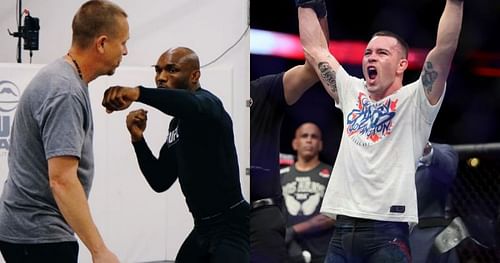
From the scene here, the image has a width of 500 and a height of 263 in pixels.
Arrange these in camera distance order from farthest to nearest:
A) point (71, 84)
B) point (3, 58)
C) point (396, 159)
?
point (3, 58) → point (396, 159) → point (71, 84)

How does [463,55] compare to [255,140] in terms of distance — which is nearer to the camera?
[463,55]

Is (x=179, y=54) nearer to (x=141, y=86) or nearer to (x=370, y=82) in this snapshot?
(x=141, y=86)

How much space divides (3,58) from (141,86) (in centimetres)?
117

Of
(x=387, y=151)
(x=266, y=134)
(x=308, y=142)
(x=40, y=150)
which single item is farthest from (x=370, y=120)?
(x=40, y=150)

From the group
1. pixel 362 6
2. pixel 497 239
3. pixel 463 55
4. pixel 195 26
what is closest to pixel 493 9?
pixel 463 55

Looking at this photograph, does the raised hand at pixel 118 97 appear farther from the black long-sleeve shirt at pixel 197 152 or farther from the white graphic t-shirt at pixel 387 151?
the white graphic t-shirt at pixel 387 151

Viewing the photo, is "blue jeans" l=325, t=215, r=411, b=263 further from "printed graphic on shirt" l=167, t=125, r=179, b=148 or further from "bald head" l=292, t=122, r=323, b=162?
"printed graphic on shirt" l=167, t=125, r=179, b=148

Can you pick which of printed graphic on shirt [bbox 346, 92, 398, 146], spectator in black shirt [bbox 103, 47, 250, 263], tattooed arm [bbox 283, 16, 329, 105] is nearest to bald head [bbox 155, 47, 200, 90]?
spectator in black shirt [bbox 103, 47, 250, 263]

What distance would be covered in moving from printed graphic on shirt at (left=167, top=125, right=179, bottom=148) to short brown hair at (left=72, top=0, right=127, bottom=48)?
90cm

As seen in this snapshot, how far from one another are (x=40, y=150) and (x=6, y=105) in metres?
1.41

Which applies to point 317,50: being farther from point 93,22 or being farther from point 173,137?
point 93,22

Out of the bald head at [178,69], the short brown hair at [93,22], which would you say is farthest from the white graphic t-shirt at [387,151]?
the short brown hair at [93,22]

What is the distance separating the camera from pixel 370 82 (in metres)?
3.38

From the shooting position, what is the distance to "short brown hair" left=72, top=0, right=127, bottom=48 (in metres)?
2.94
